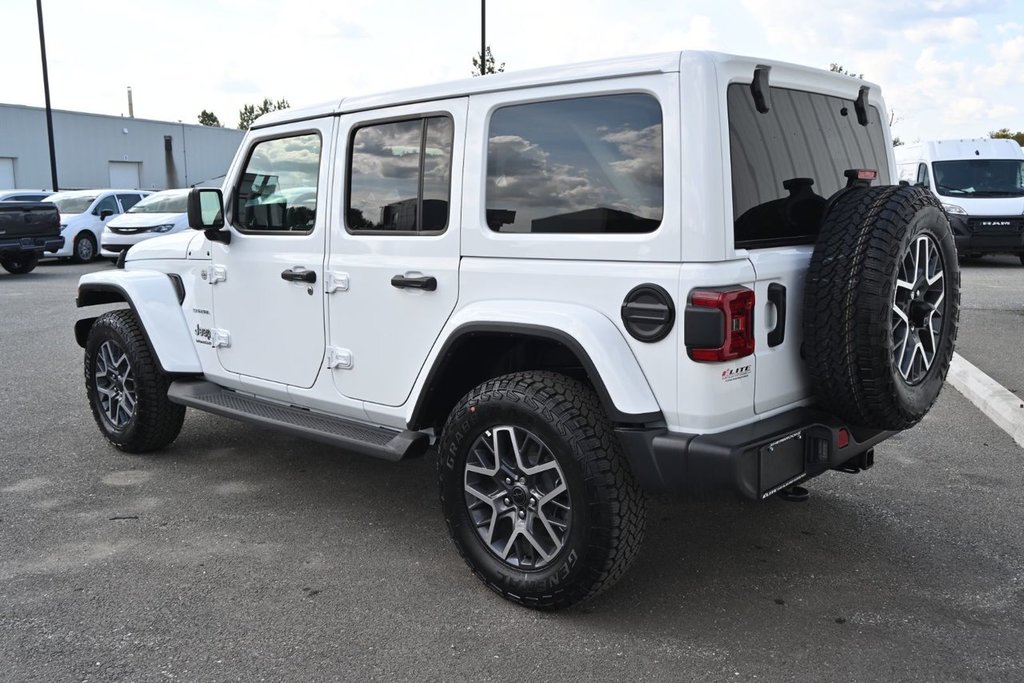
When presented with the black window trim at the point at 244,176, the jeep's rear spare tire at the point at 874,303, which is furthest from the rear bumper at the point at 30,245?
the jeep's rear spare tire at the point at 874,303

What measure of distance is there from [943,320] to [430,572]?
231 centimetres

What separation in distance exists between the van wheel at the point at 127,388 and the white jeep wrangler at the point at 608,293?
125 centimetres

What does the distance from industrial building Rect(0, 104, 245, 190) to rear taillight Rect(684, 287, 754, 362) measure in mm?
39992

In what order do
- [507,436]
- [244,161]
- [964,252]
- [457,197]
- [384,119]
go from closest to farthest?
1. [507,436]
2. [457,197]
3. [384,119]
4. [244,161]
5. [964,252]

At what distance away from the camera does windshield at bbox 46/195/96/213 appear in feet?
64.2

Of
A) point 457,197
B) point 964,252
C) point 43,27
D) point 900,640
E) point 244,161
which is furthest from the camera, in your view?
point 43,27

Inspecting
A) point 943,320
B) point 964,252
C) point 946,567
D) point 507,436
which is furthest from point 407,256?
point 964,252

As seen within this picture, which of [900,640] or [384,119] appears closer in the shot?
[900,640]

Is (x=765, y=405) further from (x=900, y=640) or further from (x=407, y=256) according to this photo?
(x=407, y=256)

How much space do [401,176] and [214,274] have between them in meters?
1.45

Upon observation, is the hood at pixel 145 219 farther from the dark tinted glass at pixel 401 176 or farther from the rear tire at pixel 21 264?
the dark tinted glass at pixel 401 176

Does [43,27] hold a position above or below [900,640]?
above

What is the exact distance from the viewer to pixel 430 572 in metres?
3.89

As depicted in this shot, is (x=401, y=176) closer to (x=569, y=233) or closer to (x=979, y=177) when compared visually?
(x=569, y=233)
